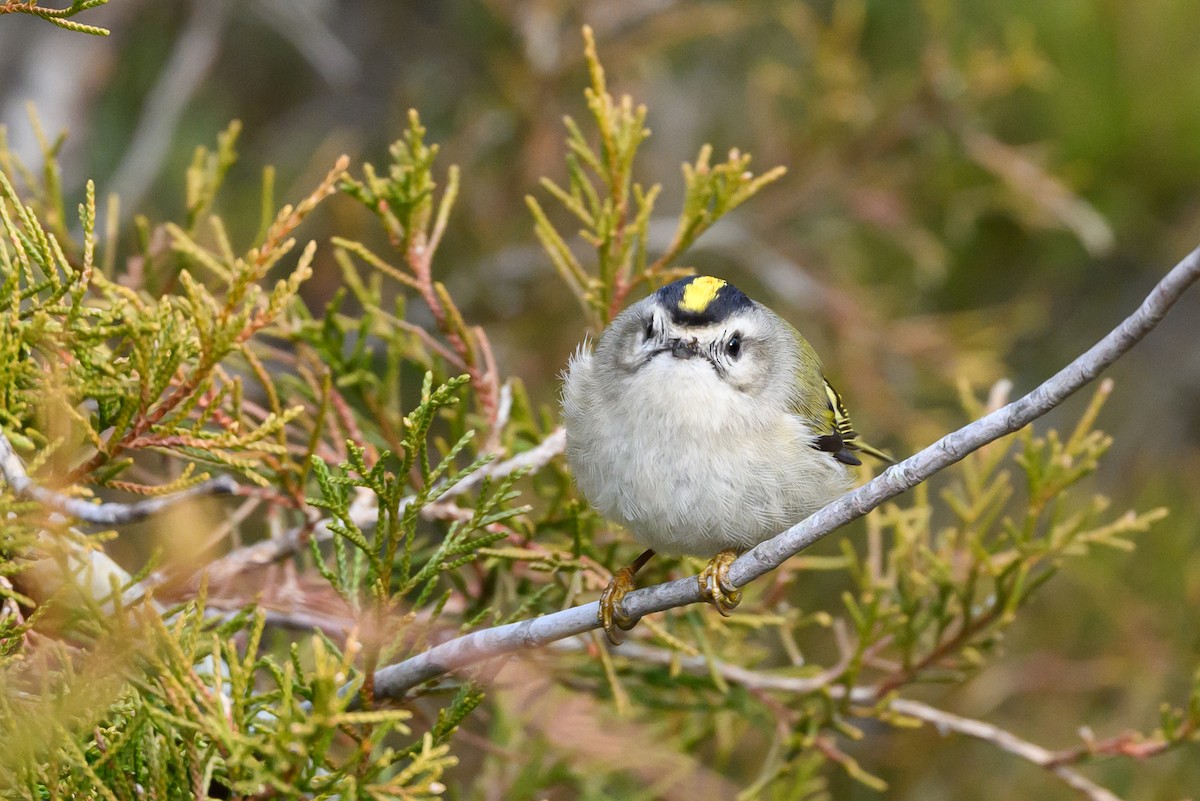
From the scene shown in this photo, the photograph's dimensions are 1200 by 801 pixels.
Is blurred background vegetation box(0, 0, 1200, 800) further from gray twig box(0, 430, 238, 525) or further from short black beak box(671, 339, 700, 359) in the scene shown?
gray twig box(0, 430, 238, 525)

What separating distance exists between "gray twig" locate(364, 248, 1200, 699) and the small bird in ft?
0.52

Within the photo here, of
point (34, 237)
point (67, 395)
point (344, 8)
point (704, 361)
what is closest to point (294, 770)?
point (67, 395)

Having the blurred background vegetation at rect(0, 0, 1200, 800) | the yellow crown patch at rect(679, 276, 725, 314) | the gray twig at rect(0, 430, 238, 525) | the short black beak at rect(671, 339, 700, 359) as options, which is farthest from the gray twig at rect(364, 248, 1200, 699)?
the blurred background vegetation at rect(0, 0, 1200, 800)

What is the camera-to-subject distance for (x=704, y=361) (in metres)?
2.90

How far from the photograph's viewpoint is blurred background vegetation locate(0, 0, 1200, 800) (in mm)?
4664

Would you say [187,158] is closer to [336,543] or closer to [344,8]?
[344,8]

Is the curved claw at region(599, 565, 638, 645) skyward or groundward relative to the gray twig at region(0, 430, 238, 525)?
groundward

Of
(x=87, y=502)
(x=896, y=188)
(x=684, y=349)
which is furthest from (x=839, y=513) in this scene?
(x=896, y=188)

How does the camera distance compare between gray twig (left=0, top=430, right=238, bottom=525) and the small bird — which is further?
the small bird

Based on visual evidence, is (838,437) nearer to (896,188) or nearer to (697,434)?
(697,434)

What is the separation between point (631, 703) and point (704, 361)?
3.19 feet

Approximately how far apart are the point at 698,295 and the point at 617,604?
954mm

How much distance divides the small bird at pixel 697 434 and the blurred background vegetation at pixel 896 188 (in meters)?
1.81

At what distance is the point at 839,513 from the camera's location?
77.0 inches
